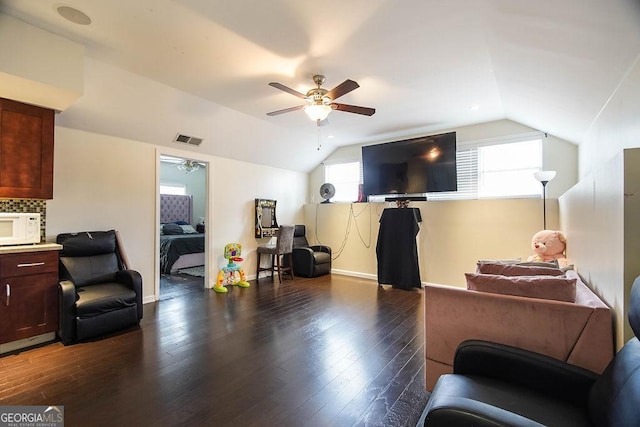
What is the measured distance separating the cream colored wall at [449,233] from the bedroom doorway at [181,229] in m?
2.70

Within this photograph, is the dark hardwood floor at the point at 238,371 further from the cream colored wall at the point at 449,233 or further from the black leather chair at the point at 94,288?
the cream colored wall at the point at 449,233

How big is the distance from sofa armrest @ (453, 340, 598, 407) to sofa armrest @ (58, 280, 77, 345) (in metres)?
3.30

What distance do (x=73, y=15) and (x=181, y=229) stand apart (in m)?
5.80

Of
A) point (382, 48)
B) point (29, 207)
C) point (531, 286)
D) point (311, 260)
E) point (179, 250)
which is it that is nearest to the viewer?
point (531, 286)

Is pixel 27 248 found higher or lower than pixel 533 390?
higher

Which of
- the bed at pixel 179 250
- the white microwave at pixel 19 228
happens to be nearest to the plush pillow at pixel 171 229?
the bed at pixel 179 250

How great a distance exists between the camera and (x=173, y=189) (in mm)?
8695

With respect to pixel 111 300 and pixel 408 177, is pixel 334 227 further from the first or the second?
pixel 111 300

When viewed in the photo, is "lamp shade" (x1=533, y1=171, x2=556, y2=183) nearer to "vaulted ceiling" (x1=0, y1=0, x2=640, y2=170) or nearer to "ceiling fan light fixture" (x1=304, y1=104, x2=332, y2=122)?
"vaulted ceiling" (x1=0, y1=0, x2=640, y2=170)

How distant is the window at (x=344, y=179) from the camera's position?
6074mm

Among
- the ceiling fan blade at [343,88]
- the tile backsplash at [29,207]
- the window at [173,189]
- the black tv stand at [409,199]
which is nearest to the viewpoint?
the ceiling fan blade at [343,88]

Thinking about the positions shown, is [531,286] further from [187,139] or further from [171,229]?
[171,229]

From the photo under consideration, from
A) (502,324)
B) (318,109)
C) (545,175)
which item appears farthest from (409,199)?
(502,324)

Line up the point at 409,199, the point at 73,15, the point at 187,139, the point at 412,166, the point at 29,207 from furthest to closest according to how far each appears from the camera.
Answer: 1. the point at 409,199
2. the point at 412,166
3. the point at 187,139
4. the point at 29,207
5. the point at 73,15
